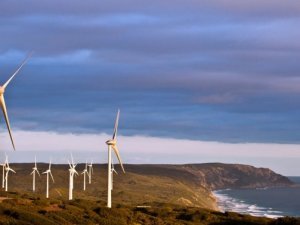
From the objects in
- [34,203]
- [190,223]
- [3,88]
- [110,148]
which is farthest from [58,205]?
[3,88]

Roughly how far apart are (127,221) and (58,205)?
1659 centimetres

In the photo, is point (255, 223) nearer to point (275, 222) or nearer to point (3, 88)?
point (275, 222)

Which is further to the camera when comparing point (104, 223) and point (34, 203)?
point (34, 203)

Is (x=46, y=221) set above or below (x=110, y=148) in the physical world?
below

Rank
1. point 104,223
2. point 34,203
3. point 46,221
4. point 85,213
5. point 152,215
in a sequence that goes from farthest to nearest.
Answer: point 152,215 < point 34,203 < point 85,213 < point 104,223 < point 46,221

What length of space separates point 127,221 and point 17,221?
19.9 meters

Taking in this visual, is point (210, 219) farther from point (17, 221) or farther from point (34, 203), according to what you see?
point (17, 221)

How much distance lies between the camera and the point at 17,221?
8381 centimetres

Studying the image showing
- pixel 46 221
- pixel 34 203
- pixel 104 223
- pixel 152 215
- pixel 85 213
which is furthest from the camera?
pixel 152 215

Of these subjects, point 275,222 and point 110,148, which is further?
point 110,148

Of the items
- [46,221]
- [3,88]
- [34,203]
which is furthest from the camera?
[34,203]

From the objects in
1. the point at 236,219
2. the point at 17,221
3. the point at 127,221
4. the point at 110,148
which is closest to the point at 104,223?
the point at 127,221

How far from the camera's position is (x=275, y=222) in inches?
4188

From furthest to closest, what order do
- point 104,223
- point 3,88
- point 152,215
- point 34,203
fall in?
point 152,215, point 34,203, point 104,223, point 3,88
